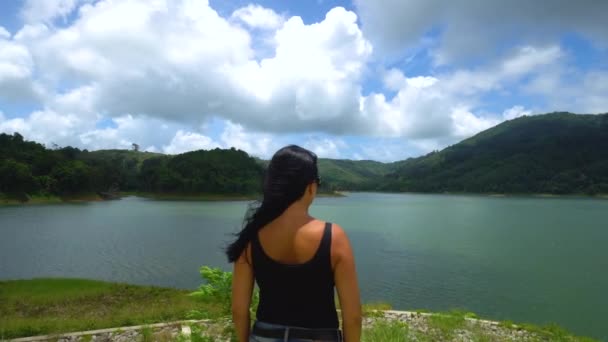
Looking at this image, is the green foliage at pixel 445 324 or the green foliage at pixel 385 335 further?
the green foliage at pixel 445 324

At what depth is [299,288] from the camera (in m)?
2.23

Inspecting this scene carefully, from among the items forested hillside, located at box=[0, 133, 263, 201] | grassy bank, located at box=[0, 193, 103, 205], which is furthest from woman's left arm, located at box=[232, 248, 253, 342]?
grassy bank, located at box=[0, 193, 103, 205]

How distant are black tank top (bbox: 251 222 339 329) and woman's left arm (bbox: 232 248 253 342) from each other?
0.09 m

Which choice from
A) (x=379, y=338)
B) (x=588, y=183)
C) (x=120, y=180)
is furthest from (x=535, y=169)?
(x=379, y=338)

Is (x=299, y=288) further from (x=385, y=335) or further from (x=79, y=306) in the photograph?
(x=79, y=306)

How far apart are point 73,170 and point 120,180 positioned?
37636mm

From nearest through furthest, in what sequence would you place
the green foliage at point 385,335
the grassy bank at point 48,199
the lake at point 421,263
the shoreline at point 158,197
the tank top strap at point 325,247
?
the tank top strap at point 325,247 → the green foliage at point 385,335 → the lake at point 421,263 → the grassy bank at point 48,199 → the shoreline at point 158,197

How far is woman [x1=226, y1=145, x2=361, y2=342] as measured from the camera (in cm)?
217

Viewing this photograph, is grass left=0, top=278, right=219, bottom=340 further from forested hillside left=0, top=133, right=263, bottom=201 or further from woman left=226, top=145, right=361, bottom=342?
forested hillside left=0, top=133, right=263, bottom=201

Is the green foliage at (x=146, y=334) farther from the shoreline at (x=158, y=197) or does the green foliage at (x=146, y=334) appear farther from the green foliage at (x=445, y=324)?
the shoreline at (x=158, y=197)

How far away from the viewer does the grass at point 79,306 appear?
10.2 metres

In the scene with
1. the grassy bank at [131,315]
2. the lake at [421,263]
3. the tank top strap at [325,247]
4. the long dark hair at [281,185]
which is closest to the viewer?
the tank top strap at [325,247]

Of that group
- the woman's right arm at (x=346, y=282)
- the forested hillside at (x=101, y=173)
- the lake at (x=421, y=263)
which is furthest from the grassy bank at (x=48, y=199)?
the woman's right arm at (x=346, y=282)

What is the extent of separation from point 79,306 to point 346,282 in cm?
1486
